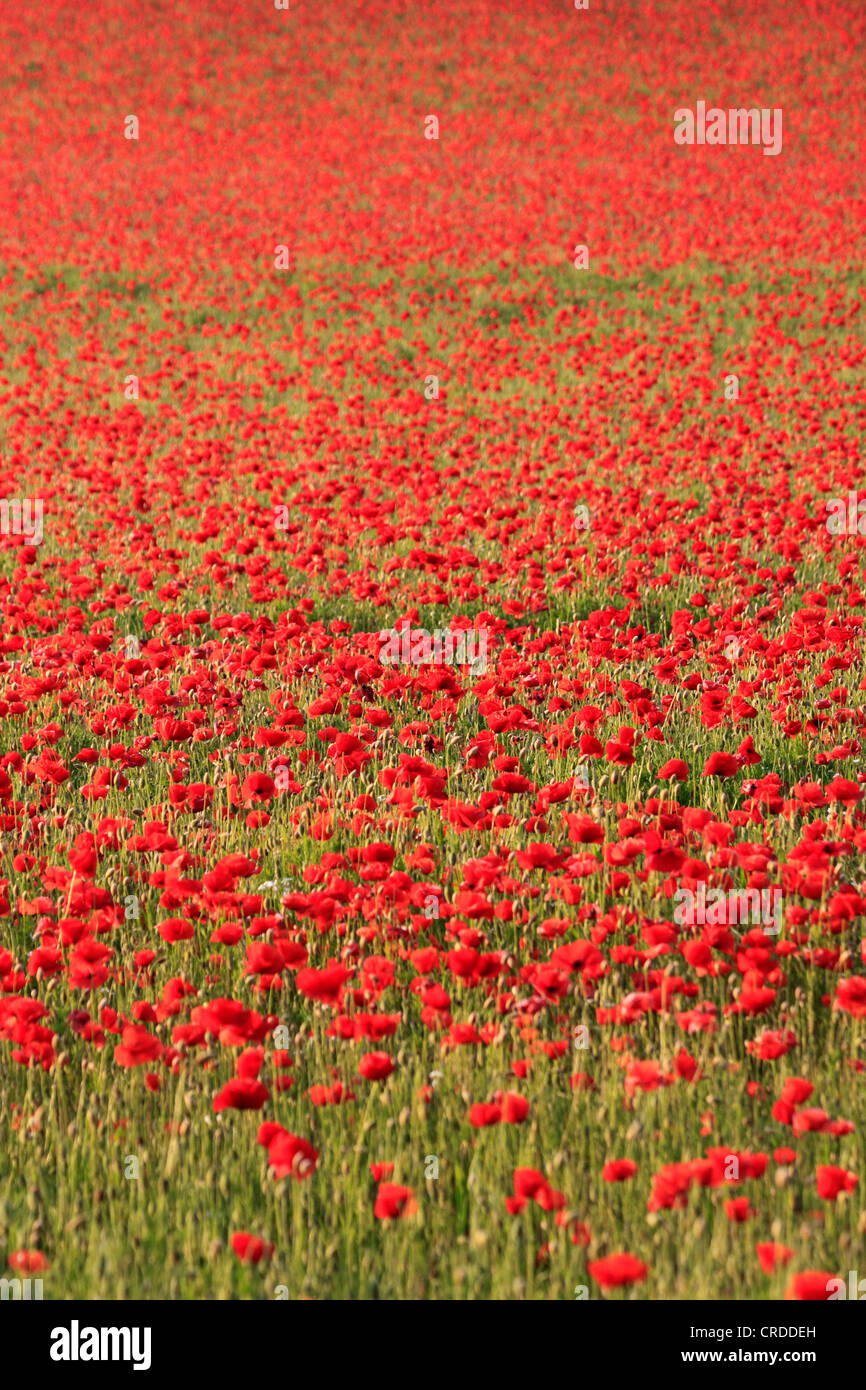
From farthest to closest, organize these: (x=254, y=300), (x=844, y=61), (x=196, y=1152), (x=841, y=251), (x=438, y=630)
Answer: (x=844, y=61) < (x=841, y=251) < (x=254, y=300) < (x=438, y=630) < (x=196, y=1152)

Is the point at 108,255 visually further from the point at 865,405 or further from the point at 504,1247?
the point at 504,1247

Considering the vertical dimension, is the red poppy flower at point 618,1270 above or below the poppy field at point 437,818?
below

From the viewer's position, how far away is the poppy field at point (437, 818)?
Result: 9.55 feet

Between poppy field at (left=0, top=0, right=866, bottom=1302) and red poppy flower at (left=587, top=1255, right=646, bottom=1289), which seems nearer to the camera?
red poppy flower at (left=587, top=1255, right=646, bottom=1289)

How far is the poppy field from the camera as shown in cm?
291

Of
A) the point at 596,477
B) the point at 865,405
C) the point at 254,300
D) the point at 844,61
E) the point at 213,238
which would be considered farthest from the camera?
the point at 844,61

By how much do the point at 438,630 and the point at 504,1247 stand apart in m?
5.20

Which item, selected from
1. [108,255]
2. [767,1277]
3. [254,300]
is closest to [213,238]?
[108,255]

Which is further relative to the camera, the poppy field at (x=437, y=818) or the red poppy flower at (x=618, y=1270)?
the poppy field at (x=437, y=818)

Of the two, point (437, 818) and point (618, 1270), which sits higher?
point (437, 818)

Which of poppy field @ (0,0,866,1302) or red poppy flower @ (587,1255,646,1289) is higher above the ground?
poppy field @ (0,0,866,1302)

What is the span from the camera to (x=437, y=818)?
4934 millimetres

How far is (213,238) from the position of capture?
2408 cm

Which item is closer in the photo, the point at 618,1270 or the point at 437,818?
the point at 618,1270
